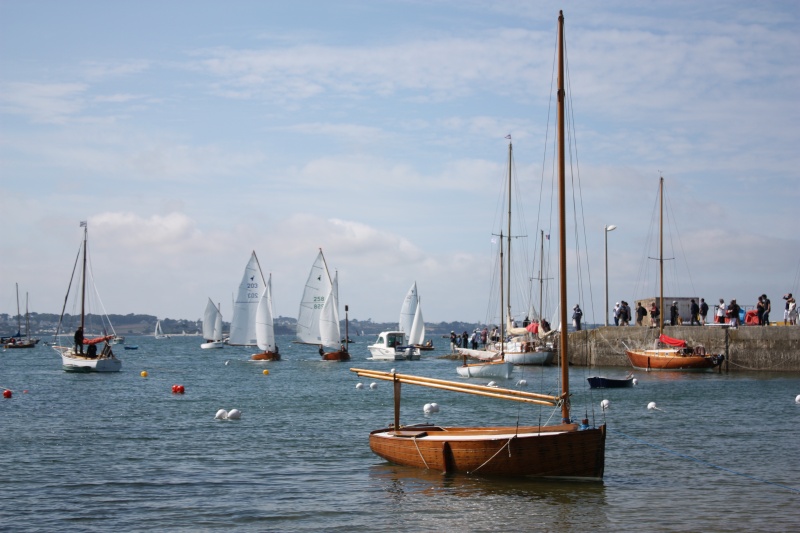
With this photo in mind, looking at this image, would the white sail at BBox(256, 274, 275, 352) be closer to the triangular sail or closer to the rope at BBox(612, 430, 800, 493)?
the triangular sail

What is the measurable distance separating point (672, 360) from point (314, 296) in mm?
28940

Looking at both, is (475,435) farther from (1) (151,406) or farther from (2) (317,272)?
(2) (317,272)

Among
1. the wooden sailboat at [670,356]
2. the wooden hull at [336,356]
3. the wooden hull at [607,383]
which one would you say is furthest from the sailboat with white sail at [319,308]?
the wooden hull at [607,383]

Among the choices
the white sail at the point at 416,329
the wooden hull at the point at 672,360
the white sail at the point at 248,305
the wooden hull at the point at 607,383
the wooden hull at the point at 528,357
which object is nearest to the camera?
the wooden hull at the point at 607,383

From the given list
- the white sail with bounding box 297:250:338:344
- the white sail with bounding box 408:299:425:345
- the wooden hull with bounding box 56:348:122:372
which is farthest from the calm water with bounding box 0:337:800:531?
the white sail with bounding box 408:299:425:345

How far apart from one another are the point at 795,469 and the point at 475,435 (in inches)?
296

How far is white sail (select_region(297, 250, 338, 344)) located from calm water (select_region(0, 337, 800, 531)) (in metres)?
30.6

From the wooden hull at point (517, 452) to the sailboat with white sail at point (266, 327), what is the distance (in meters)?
51.0

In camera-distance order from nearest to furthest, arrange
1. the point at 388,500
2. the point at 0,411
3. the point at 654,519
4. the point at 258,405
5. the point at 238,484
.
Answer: the point at 654,519 → the point at 388,500 → the point at 238,484 → the point at 0,411 → the point at 258,405

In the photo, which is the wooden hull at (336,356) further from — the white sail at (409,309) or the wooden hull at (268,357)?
the white sail at (409,309)

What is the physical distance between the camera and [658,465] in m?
22.7

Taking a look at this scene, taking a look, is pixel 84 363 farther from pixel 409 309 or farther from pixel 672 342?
pixel 409 309

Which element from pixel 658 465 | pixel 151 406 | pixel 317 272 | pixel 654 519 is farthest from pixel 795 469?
pixel 317 272

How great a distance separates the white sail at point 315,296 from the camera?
71.7 m
